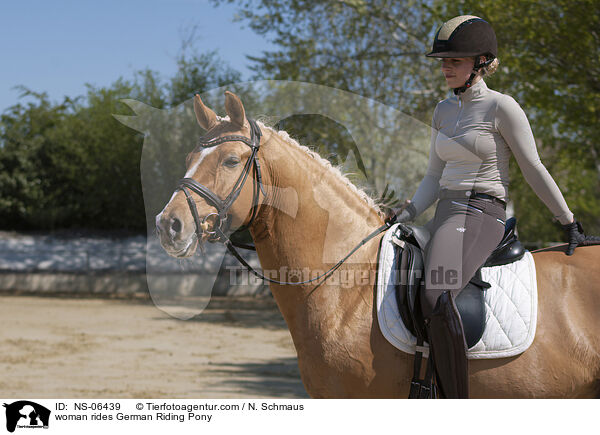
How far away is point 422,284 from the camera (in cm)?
295

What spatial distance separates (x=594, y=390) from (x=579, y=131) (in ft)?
37.6

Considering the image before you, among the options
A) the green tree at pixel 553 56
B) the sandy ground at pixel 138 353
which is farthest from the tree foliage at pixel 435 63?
the sandy ground at pixel 138 353

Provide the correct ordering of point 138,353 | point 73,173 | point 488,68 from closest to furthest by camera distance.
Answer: point 488,68, point 138,353, point 73,173

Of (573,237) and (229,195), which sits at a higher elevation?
(229,195)

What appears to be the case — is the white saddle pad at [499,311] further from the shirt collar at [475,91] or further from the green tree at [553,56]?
the green tree at [553,56]

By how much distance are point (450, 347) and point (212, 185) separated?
1470 millimetres

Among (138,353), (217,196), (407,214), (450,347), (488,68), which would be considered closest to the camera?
(450,347)

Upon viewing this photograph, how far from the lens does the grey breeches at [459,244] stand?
9.46 ft

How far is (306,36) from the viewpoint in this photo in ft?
52.1

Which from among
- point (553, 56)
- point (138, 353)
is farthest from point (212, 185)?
point (553, 56)

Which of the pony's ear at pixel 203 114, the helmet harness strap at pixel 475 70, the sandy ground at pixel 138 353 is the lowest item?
the sandy ground at pixel 138 353

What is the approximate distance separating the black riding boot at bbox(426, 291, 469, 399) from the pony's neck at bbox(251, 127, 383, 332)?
457 mm

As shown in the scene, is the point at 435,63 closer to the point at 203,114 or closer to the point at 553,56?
the point at 553,56
